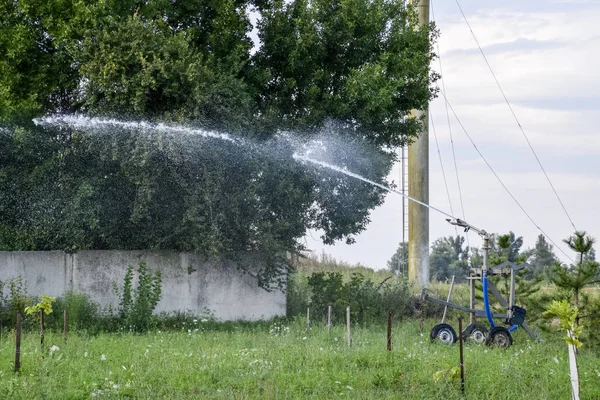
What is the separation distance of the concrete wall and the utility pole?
525 centimetres

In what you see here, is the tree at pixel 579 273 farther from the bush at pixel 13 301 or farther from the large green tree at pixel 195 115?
the bush at pixel 13 301

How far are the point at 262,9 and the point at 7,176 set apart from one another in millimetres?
7839

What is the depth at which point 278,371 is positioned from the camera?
12.6m

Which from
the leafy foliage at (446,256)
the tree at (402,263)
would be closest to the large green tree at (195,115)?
the tree at (402,263)

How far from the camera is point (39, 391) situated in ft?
35.8

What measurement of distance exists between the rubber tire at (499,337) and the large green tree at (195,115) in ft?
21.2

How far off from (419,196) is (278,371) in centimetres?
1458

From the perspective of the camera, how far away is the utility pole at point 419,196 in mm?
26438

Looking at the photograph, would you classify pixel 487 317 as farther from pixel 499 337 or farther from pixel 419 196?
pixel 419 196

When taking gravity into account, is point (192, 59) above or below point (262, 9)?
below

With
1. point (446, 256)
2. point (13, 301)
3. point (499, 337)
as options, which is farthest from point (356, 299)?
point (446, 256)

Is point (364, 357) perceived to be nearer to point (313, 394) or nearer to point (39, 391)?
point (313, 394)

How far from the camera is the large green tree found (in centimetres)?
2050

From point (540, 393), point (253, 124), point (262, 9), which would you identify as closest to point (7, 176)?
point (253, 124)
